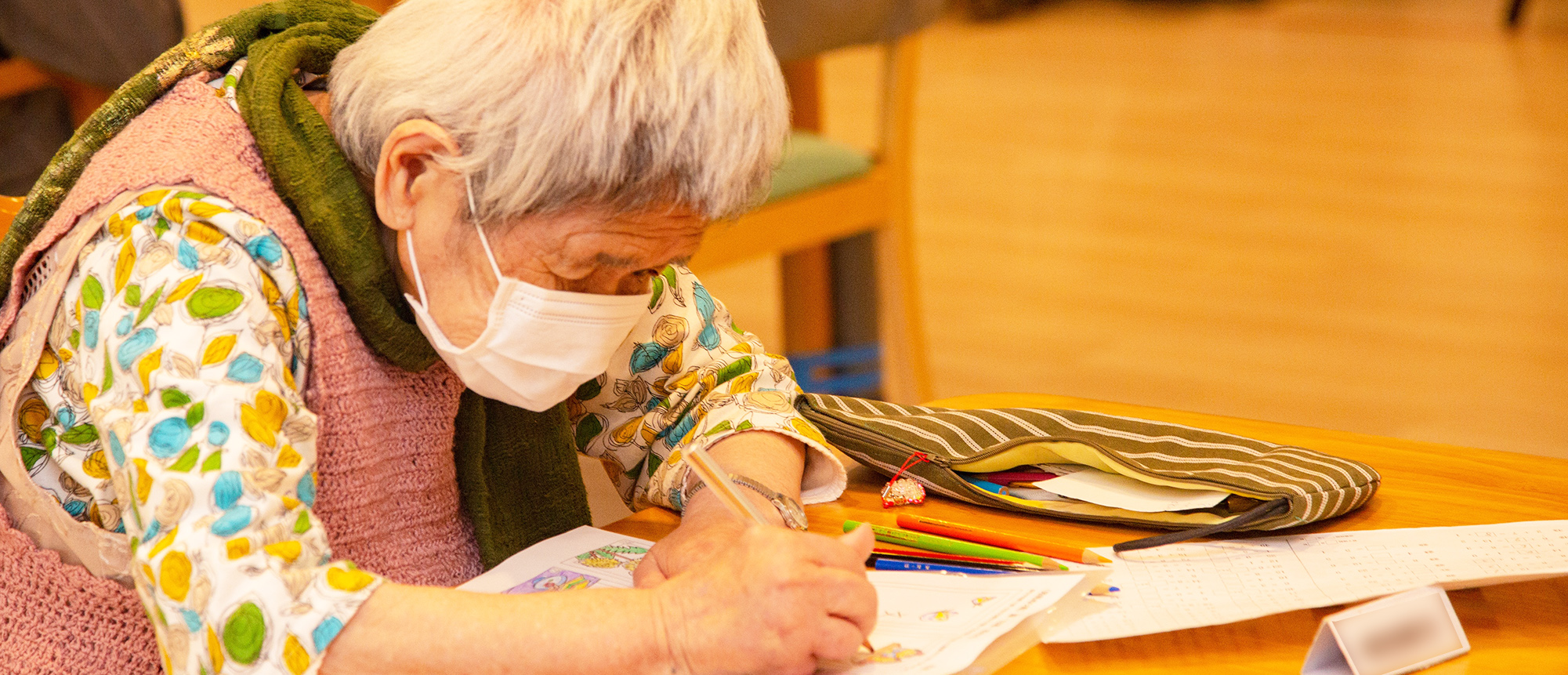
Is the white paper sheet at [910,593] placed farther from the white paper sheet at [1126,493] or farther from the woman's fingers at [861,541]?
the white paper sheet at [1126,493]

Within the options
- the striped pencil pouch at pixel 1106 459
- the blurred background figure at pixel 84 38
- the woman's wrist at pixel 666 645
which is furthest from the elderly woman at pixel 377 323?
the blurred background figure at pixel 84 38

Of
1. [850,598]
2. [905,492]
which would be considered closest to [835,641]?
[850,598]

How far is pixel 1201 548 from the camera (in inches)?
41.6

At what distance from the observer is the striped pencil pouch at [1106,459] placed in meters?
1.06

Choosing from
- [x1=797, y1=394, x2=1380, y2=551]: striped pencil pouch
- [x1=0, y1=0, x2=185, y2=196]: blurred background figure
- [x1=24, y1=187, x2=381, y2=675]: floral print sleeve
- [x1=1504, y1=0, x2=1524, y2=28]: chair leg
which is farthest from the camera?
[x1=1504, y1=0, x2=1524, y2=28]: chair leg

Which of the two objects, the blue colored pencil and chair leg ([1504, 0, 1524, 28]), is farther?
chair leg ([1504, 0, 1524, 28])

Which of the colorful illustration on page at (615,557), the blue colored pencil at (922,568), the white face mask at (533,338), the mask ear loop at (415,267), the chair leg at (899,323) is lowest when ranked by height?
the chair leg at (899,323)

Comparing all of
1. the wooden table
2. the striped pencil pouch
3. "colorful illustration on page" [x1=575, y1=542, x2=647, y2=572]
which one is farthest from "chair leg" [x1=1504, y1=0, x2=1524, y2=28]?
"colorful illustration on page" [x1=575, y1=542, x2=647, y2=572]

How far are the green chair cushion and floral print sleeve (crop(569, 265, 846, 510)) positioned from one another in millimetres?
1363

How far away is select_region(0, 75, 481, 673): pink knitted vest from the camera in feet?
3.23

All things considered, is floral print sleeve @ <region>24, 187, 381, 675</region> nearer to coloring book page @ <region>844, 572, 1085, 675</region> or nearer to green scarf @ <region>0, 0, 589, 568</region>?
green scarf @ <region>0, 0, 589, 568</region>

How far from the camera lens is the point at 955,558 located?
1038 millimetres

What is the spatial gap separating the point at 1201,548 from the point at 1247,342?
9.12 ft

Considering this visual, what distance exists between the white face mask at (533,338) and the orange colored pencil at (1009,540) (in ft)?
0.89
